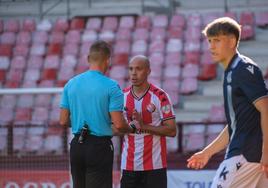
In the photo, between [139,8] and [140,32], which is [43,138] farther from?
[139,8]

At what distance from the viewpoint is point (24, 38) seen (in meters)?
16.9

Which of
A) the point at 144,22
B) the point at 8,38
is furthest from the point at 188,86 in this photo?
the point at 8,38

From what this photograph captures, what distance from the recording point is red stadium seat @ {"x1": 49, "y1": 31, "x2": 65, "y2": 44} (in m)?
16.6

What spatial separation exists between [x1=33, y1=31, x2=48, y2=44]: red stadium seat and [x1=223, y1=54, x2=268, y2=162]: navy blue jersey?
38.6 ft

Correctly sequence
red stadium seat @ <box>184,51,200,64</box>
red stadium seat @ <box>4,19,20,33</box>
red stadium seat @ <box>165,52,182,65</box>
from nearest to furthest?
red stadium seat @ <box>184,51,200,64</box> < red stadium seat @ <box>165,52,182,65</box> < red stadium seat @ <box>4,19,20,33</box>

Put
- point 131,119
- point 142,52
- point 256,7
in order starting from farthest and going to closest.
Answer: point 256,7, point 142,52, point 131,119

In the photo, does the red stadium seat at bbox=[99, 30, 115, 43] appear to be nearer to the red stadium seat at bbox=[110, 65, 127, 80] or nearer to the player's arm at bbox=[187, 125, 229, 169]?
the red stadium seat at bbox=[110, 65, 127, 80]

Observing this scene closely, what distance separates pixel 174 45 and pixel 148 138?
8047mm

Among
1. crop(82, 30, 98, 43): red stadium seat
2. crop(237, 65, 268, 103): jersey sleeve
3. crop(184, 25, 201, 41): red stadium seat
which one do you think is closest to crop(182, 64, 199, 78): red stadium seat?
crop(184, 25, 201, 41): red stadium seat

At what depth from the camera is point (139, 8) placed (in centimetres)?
1700

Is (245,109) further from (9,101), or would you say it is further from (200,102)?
(200,102)

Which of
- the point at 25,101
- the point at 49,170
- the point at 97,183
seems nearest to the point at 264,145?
the point at 97,183

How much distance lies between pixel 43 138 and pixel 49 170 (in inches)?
24.3

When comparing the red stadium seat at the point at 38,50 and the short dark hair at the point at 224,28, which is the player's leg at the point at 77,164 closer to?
the short dark hair at the point at 224,28
